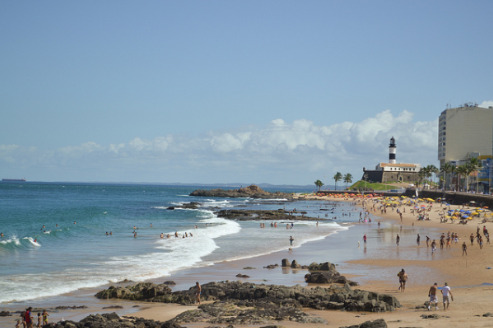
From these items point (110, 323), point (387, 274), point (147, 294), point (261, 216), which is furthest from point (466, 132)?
point (110, 323)

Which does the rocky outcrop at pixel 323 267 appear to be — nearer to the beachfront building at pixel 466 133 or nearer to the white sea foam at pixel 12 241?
the white sea foam at pixel 12 241

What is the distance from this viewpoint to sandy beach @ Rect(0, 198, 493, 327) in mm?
16328

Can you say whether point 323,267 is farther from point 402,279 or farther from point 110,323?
point 110,323

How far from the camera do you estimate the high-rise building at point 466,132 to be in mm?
134500

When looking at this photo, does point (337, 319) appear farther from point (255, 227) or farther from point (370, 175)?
point (370, 175)

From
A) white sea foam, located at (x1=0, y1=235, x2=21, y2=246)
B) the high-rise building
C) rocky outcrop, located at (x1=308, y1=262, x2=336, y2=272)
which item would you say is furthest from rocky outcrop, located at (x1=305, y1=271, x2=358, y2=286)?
the high-rise building

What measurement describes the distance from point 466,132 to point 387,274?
12687 cm

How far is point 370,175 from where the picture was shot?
165 metres

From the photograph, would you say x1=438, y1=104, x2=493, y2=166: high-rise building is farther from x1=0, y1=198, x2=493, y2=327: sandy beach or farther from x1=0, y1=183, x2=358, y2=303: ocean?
x1=0, y1=198, x2=493, y2=327: sandy beach

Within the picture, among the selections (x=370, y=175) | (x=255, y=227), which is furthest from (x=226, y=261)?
(x=370, y=175)

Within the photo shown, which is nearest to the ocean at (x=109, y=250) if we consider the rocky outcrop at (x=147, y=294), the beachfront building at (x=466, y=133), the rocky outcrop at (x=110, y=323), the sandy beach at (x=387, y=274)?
the sandy beach at (x=387, y=274)

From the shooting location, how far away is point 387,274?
995 inches

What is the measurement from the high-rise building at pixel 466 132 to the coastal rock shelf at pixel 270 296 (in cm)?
12902

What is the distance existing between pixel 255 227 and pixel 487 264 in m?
31.5
